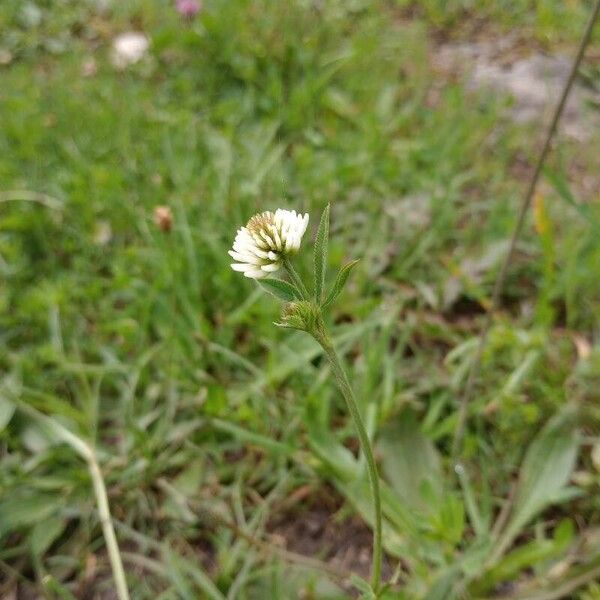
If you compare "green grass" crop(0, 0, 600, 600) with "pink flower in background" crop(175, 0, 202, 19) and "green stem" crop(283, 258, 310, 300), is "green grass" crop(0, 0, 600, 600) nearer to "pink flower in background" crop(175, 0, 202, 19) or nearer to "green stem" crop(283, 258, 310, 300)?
"pink flower in background" crop(175, 0, 202, 19)

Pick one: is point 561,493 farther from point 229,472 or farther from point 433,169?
point 433,169

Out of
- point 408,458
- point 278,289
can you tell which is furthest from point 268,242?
point 408,458

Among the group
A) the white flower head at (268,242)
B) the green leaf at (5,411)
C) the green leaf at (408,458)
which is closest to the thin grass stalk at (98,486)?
the green leaf at (5,411)

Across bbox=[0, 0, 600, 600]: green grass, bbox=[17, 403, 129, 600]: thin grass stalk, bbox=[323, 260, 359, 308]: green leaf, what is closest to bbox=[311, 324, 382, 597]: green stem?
bbox=[323, 260, 359, 308]: green leaf

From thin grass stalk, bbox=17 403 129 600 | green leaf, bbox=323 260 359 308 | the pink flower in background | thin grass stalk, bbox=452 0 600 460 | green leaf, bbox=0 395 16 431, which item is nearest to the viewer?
green leaf, bbox=323 260 359 308

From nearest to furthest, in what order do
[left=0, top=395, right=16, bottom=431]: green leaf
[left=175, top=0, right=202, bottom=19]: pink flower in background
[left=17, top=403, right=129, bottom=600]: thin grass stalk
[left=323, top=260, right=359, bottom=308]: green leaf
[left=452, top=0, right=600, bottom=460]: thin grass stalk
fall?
[left=323, top=260, right=359, bottom=308]: green leaf → [left=452, top=0, right=600, bottom=460]: thin grass stalk → [left=17, top=403, right=129, bottom=600]: thin grass stalk → [left=0, top=395, right=16, bottom=431]: green leaf → [left=175, top=0, right=202, bottom=19]: pink flower in background

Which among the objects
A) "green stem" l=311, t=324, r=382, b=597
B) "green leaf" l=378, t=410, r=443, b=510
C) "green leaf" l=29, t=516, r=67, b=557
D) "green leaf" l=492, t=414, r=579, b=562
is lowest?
"green leaf" l=29, t=516, r=67, b=557
